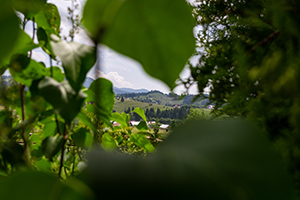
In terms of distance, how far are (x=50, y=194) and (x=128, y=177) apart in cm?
4

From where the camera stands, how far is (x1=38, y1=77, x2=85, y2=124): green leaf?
0.28 meters

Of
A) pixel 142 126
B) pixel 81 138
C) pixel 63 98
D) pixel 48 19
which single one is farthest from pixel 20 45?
pixel 142 126

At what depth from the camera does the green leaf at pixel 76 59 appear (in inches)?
7.5

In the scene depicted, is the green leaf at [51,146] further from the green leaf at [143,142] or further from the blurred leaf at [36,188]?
the blurred leaf at [36,188]

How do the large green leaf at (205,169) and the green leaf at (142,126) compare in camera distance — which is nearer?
the large green leaf at (205,169)

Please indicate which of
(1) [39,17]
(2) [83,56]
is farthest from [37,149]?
(2) [83,56]

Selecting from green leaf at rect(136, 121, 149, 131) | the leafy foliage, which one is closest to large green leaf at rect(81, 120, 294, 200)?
the leafy foliage

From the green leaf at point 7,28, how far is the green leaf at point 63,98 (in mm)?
181

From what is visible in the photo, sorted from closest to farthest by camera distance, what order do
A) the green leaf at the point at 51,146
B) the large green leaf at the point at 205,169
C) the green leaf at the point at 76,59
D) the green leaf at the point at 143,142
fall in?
the large green leaf at the point at 205,169 < the green leaf at the point at 76,59 < the green leaf at the point at 51,146 < the green leaf at the point at 143,142

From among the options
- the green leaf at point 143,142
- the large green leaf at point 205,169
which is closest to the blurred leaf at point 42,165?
the green leaf at point 143,142

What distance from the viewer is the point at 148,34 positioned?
85 mm

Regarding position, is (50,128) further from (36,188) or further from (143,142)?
(36,188)

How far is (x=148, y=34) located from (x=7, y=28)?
66mm

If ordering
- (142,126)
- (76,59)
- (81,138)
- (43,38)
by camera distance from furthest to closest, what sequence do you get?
(142,126), (81,138), (43,38), (76,59)
